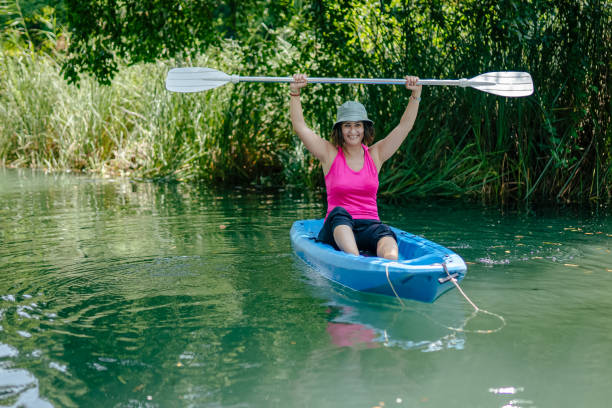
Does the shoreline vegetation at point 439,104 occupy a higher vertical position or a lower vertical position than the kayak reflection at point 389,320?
higher

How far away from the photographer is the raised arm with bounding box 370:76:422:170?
4.61 m

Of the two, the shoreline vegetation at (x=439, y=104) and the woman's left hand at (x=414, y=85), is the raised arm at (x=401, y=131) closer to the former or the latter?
the woman's left hand at (x=414, y=85)

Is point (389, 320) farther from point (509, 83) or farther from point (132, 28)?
point (132, 28)

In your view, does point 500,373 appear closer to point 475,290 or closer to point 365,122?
point 475,290

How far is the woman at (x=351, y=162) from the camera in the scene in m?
4.56

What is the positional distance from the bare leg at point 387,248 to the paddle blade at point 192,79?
190cm

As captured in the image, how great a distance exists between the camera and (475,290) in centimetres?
416

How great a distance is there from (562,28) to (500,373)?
5.97 m

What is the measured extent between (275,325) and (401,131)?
1.76 m

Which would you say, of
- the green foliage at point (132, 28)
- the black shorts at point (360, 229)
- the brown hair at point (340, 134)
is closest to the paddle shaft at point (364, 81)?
the brown hair at point (340, 134)

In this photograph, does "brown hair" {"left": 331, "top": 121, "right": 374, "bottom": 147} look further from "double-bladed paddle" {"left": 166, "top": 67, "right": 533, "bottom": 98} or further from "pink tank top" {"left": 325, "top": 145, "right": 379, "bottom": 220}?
"double-bladed paddle" {"left": 166, "top": 67, "right": 533, "bottom": 98}

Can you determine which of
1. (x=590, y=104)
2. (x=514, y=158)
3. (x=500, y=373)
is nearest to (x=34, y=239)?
(x=500, y=373)

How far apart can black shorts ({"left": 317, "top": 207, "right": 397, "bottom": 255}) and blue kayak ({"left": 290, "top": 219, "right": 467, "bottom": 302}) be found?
0.13m

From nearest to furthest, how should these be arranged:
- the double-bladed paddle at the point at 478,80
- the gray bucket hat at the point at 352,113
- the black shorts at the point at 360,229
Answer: the black shorts at the point at 360,229 < the gray bucket hat at the point at 352,113 < the double-bladed paddle at the point at 478,80
